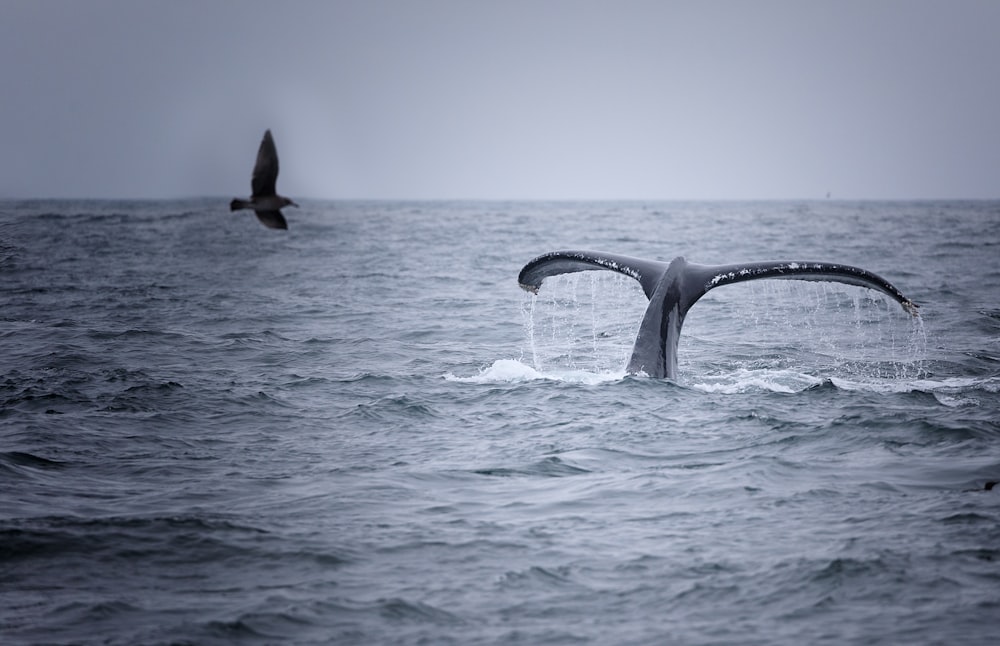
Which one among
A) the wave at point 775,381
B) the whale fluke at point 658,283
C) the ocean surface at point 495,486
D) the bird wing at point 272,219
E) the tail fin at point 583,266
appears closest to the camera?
the ocean surface at point 495,486

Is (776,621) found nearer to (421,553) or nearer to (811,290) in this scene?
(421,553)

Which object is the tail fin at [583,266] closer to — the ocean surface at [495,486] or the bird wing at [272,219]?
the ocean surface at [495,486]

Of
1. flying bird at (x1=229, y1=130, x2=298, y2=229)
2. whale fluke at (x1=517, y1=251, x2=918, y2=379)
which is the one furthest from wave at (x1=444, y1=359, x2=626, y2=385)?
flying bird at (x1=229, y1=130, x2=298, y2=229)

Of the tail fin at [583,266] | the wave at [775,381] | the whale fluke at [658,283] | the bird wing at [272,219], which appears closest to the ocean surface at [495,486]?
the wave at [775,381]

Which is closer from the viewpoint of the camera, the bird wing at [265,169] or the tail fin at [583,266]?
the bird wing at [265,169]

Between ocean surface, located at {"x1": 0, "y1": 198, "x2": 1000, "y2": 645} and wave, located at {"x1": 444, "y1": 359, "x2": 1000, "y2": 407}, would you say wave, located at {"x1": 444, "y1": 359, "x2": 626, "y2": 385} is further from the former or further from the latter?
ocean surface, located at {"x1": 0, "y1": 198, "x2": 1000, "y2": 645}

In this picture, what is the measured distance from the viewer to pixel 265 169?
1204cm

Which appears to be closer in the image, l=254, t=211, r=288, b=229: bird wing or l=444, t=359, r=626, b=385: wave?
l=254, t=211, r=288, b=229: bird wing

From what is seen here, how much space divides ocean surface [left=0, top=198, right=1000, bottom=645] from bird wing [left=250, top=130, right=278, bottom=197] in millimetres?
2556

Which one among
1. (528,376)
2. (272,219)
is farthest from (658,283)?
(272,219)

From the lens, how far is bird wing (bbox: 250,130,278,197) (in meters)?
11.9

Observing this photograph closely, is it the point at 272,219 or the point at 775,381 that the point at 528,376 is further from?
the point at 272,219

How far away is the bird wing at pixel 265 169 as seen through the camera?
1195cm

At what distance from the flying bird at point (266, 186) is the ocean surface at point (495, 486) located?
91.0 inches
